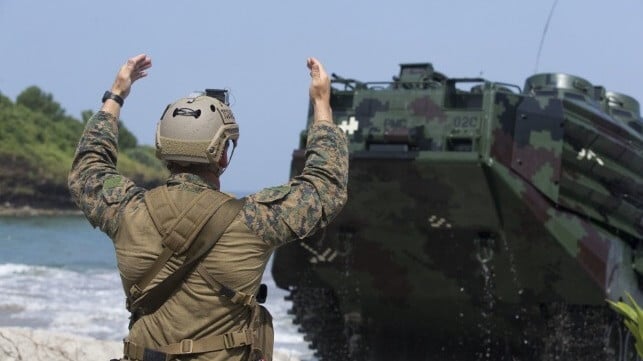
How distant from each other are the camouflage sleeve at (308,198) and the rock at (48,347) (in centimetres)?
421

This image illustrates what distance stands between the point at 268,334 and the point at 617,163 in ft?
22.6

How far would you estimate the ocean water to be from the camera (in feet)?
55.9

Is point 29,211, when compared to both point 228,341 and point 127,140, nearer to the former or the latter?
point 127,140

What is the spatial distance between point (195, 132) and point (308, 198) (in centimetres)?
33

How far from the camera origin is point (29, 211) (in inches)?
2566

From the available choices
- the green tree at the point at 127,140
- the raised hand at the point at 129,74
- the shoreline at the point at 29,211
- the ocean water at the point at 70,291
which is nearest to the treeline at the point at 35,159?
the shoreline at the point at 29,211

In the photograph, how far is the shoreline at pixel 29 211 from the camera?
207 feet

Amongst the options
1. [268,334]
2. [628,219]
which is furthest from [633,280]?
[268,334]

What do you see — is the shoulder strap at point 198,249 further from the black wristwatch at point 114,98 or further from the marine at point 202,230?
the black wristwatch at point 114,98

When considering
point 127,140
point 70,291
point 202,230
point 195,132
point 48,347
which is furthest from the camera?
point 127,140

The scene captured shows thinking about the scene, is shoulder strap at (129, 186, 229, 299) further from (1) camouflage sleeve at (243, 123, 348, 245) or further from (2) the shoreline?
(2) the shoreline

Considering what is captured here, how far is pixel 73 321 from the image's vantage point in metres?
17.8

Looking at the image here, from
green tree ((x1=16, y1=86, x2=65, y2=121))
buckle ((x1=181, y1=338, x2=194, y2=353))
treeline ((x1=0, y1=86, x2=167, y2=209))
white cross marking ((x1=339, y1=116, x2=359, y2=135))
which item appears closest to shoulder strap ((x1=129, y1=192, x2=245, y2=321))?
buckle ((x1=181, y1=338, x2=194, y2=353))

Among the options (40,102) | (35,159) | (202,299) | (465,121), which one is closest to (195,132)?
(202,299)
